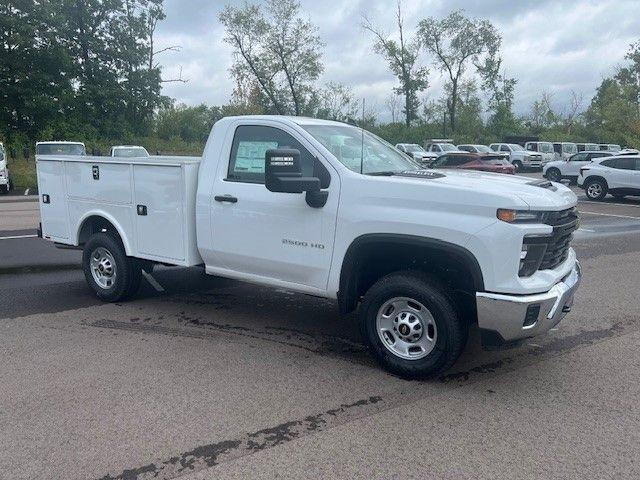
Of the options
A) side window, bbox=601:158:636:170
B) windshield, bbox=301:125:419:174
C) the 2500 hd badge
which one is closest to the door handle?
the 2500 hd badge

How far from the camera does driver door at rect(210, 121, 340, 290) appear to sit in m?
5.04

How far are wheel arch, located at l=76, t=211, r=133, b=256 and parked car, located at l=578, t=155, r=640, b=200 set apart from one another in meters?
19.1

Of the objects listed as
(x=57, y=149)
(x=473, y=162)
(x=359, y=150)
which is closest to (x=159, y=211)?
(x=359, y=150)

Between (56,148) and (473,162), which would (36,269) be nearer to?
(56,148)

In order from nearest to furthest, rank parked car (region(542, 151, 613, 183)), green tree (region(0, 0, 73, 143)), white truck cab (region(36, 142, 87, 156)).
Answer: white truck cab (region(36, 142, 87, 156))
parked car (region(542, 151, 613, 183))
green tree (region(0, 0, 73, 143))

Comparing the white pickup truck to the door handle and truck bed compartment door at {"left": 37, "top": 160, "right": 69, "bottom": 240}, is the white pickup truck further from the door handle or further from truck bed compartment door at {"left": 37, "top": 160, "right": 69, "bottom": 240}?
truck bed compartment door at {"left": 37, "top": 160, "right": 69, "bottom": 240}

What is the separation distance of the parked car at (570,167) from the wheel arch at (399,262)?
1045 inches

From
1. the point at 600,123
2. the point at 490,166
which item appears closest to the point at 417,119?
the point at 600,123

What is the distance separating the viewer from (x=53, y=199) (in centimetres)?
723

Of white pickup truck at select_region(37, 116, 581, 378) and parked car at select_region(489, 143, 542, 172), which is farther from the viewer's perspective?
parked car at select_region(489, 143, 542, 172)

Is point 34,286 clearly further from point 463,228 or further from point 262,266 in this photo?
point 463,228

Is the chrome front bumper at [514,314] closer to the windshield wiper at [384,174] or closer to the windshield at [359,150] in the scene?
the windshield wiper at [384,174]

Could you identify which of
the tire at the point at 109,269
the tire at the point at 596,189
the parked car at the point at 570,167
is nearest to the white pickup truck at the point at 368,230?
the tire at the point at 109,269

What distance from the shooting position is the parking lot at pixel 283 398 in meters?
3.48
